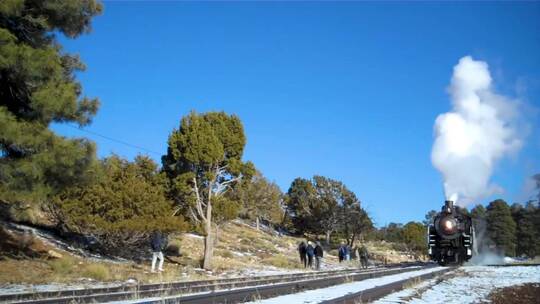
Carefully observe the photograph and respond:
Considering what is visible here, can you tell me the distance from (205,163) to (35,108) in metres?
16.1

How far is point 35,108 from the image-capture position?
1543 cm

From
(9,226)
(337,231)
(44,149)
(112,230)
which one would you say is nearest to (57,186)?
(44,149)

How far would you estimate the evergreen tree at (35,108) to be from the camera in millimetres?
14680

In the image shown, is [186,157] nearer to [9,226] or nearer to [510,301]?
[9,226]

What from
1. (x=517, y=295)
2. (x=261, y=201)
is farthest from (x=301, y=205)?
(x=517, y=295)

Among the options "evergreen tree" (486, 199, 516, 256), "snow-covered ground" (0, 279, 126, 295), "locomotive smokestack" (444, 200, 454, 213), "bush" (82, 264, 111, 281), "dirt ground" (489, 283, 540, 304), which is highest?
"evergreen tree" (486, 199, 516, 256)

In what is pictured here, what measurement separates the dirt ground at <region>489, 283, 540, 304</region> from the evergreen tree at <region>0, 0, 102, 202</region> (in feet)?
43.2

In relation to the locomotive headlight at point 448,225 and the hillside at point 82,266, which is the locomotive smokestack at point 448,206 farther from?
the hillside at point 82,266

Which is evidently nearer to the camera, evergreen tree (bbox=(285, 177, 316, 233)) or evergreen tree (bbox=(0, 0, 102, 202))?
evergreen tree (bbox=(0, 0, 102, 202))

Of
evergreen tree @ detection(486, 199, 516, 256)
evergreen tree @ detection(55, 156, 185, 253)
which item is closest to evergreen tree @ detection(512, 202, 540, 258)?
evergreen tree @ detection(486, 199, 516, 256)

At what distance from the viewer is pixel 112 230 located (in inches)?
1011

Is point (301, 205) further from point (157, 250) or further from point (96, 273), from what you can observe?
point (96, 273)

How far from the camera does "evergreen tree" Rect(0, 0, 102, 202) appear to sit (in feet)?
48.2

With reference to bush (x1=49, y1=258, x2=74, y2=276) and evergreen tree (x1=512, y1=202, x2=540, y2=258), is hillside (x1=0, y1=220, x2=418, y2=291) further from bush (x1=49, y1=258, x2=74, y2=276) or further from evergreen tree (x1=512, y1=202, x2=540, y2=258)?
evergreen tree (x1=512, y1=202, x2=540, y2=258)
